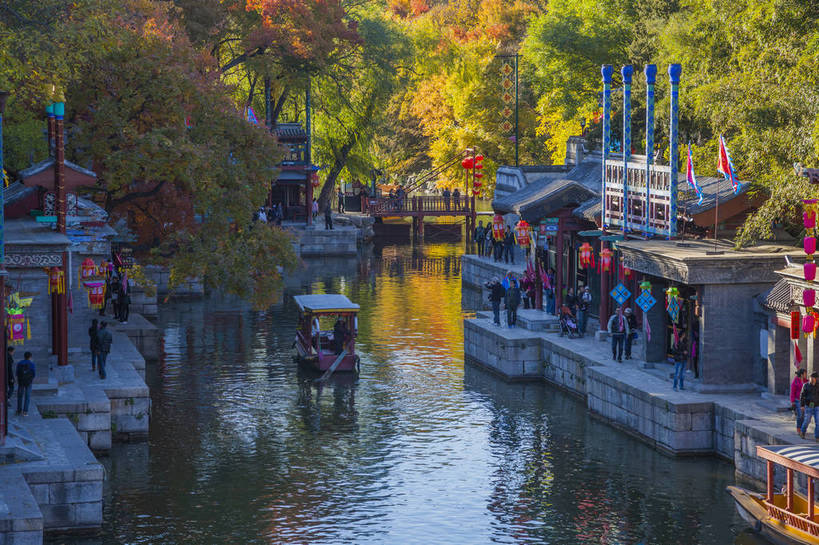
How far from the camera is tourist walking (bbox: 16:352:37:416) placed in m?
27.0

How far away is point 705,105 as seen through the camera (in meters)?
37.4

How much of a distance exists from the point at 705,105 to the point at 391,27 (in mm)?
53863

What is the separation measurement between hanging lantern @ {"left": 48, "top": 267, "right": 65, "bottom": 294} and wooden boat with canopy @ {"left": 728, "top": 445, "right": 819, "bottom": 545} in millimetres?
16288

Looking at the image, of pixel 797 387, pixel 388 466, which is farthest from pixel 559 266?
pixel 797 387

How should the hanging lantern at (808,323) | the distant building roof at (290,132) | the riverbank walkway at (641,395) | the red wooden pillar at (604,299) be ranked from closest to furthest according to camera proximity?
the hanging lantern at (808,323) → the riverbank walkway at (641,395) → the red wooden pillar at (604,299) → the distant building roof at (290,132)

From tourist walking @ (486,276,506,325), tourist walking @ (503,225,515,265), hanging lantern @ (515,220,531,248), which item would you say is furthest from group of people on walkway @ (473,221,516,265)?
tourist walking @ (486,276,506,325)

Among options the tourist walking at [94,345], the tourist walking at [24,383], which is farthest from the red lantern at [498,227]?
the tourist walking at [24,383]

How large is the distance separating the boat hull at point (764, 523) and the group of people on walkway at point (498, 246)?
116ft

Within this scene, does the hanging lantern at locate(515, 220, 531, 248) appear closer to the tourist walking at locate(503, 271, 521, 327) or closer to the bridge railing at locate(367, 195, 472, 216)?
the tourist walking at locate(503, 271, 521, 327)

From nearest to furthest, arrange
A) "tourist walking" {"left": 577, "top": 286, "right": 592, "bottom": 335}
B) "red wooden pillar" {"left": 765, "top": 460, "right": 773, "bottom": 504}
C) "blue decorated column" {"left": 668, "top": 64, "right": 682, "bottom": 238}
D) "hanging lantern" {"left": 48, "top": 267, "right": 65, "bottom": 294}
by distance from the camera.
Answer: "red wooden pillar" {"left": 765, "top": 460, "right": 773, "bottom": 504}, "hanging lantern" {"left": 48, "top": 267, "right": 65, "bottom": 294}, "blue decorated column" {"left": 668, "top": 64, "right": 682, "bottom": 238}, "tourist walking" {"left": 577, "top": 286, "right": 592, "bottom": 335}

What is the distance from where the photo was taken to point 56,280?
2938 cm

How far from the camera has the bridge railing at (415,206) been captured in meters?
84.8

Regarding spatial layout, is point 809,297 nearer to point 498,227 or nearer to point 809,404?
point 809,404

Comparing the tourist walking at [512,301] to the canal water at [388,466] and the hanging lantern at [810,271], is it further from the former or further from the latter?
the hanging lantern at [810,271]
